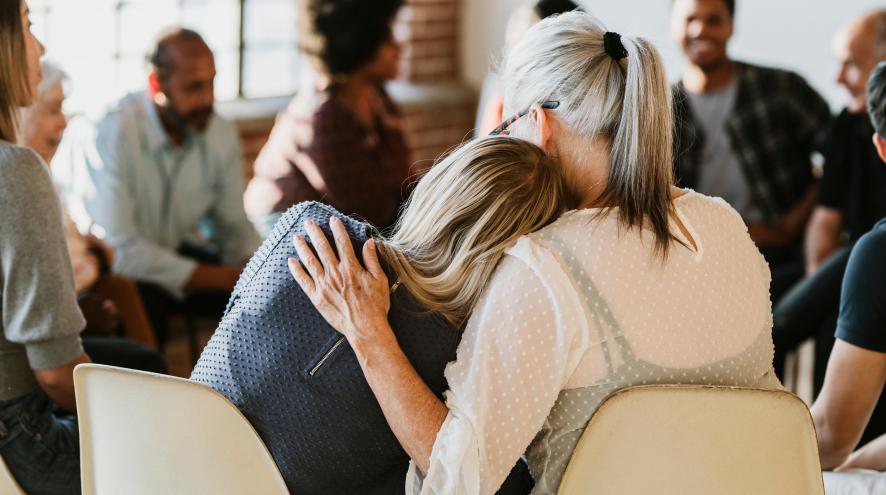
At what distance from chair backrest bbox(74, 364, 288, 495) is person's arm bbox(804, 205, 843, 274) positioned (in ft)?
7.11

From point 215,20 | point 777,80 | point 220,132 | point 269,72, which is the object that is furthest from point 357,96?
point 269,72

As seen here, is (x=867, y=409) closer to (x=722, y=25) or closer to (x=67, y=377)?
(x=67, y=377)

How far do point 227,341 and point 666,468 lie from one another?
643 millimetres

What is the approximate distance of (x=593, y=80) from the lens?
5.04 feet

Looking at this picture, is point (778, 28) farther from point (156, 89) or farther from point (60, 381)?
point (60, 381)

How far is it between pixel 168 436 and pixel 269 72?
3.69 meters

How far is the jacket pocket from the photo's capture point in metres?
1.50

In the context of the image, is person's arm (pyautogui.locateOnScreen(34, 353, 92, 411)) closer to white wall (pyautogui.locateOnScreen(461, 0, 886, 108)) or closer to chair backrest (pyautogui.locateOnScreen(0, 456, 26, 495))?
chair backrest (pyautogui.locateOnScreen(0, 456, 26, 495))

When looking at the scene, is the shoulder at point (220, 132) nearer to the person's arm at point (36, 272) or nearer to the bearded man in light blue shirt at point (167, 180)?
the bearded man in light blue shirt at point (167, 180)

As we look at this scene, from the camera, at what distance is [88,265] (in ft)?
9.16

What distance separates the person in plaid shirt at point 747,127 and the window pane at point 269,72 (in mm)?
2105

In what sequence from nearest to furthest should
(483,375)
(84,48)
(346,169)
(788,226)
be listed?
(483,375) → (346,169) → (788,226) → (84,48)

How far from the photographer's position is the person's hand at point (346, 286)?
1.48 meters

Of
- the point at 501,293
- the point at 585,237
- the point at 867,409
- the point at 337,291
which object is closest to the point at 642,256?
the point at 585,237
